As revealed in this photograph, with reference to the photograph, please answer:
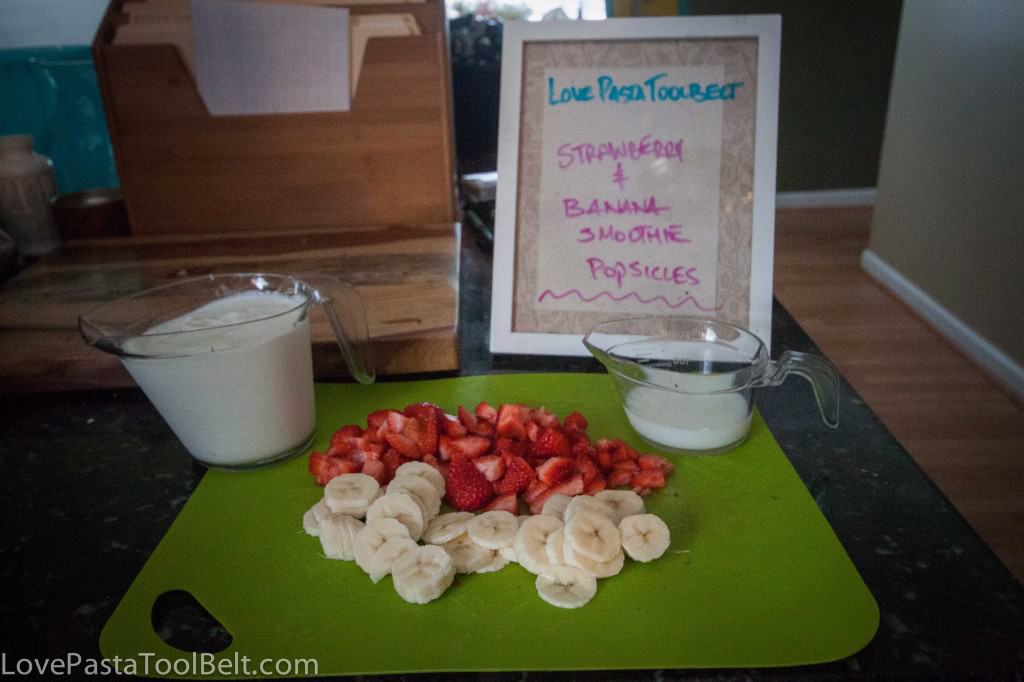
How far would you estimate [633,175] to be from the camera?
1.01 m

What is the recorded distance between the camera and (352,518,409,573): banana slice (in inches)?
26.4

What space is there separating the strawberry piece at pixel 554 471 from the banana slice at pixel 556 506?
0.08 feet

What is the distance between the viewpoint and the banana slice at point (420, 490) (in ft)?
2.40

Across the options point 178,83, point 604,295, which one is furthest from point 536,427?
point 178,83

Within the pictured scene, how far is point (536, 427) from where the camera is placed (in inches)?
32.9

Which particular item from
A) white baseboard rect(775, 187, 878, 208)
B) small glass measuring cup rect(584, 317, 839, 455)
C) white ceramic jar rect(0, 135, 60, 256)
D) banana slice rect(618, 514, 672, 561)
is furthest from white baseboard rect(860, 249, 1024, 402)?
white ceramic jar rect(0, 135, 60, 256)

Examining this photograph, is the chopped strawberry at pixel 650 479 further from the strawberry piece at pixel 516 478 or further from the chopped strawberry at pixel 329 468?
the chopped strawberry at pixel 329 468

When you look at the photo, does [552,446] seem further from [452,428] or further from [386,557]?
[386,557]

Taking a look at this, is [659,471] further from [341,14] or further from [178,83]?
[178,83]

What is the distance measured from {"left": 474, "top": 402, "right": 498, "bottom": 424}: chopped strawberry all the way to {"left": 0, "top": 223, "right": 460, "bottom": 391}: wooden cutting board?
0.16 metres

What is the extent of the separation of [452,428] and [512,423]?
0.23ft

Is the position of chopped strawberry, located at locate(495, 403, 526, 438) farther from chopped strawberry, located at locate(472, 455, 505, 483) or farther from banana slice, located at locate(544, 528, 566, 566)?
banana slice, located at locate(544, 528, 566, 566)

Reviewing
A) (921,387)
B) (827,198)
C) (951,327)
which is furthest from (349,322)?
(827,198)

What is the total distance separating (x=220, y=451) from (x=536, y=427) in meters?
0.36
